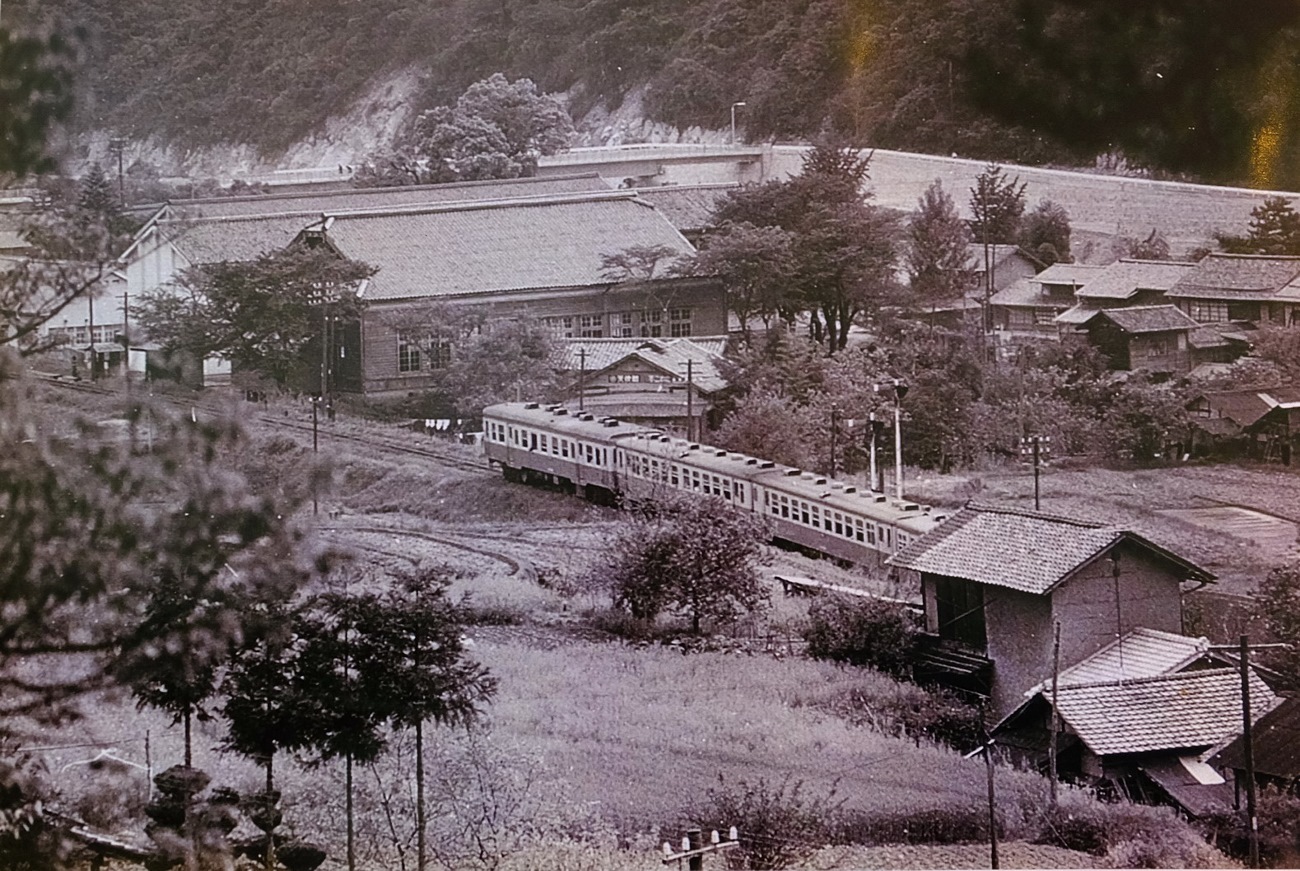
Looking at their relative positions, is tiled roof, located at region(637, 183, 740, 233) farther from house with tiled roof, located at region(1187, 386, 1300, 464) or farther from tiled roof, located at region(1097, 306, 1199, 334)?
house with tiled roof, located at region(1187, 386, 1300, 464)

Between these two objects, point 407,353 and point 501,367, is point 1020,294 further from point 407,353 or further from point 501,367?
point 407,353

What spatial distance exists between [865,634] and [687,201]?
1192mm

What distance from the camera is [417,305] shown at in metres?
3.82

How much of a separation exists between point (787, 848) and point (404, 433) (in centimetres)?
137

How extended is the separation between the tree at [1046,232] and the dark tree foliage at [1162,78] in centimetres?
16

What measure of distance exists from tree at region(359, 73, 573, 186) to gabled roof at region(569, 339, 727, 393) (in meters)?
0.56

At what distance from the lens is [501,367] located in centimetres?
380

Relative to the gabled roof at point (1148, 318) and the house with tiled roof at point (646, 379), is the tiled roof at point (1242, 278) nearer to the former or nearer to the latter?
the gabled roof at point (1148, 318)

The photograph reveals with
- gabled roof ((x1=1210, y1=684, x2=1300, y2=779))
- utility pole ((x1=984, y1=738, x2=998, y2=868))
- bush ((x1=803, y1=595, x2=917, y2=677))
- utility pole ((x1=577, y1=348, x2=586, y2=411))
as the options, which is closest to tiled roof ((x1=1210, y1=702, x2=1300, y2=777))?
gabled roof ((x1=1210, y1=684, x2=1300, y2=779))

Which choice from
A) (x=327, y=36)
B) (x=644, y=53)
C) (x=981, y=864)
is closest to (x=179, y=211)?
(x=327, y=36)

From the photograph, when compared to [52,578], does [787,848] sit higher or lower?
lower

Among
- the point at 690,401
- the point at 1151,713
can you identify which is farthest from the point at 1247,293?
the point at 690,401

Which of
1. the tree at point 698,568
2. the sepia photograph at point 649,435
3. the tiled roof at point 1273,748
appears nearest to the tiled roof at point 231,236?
the sepia photograph at point 649,435

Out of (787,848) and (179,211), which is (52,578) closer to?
→ (179,211)
